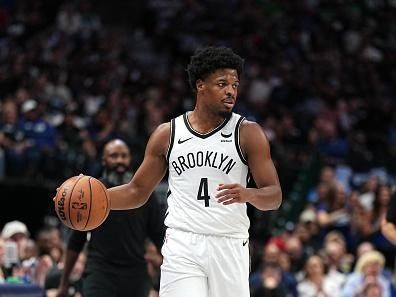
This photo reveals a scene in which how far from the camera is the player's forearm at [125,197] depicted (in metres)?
6.45

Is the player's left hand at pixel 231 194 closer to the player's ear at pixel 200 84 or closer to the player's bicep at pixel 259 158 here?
the player's bicep at pixel 259 158

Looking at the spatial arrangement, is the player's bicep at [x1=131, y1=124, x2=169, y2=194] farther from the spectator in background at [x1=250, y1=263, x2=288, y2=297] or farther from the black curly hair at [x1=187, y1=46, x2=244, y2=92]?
the spectator in background at [x1=250, y1=263, x2=288, y2=297]

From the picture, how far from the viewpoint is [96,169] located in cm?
1352

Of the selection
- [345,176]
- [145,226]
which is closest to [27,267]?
[145,226]

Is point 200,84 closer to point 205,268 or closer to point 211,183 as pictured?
point 211,183

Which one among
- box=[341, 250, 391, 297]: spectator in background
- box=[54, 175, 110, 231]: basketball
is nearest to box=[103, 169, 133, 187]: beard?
box=[54, 175, 110, 231]: basketball

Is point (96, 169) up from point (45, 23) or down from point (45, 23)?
down

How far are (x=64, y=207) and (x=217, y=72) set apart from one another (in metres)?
1.24

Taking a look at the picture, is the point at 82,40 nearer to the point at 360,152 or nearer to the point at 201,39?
the point at 201,39

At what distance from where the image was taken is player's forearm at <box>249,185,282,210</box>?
5918mm

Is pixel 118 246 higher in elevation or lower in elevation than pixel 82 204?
lower

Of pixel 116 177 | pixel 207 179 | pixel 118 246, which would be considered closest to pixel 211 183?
pixel 207 179

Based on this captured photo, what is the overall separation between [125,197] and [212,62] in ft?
3.33

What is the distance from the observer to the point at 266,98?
Answer: 18922 mm
